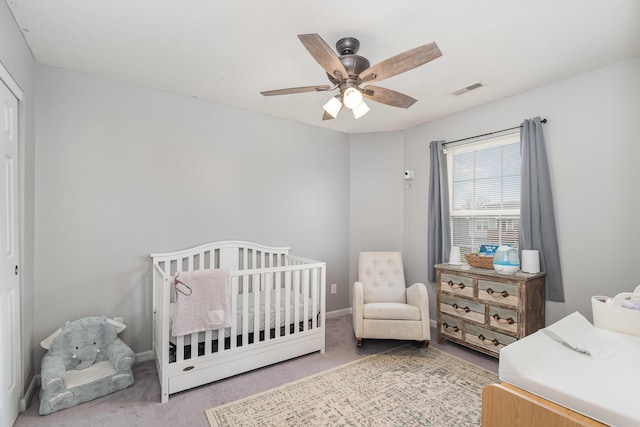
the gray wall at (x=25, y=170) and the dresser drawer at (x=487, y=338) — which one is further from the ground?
the gray wall at (x=25, y=170)

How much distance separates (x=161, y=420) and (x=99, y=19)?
247 cm

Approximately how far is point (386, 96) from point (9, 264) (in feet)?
8.29

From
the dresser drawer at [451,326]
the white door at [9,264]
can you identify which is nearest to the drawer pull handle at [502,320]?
the dresser drawer at [451,326]

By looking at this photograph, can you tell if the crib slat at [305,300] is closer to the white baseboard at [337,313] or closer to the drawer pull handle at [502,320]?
the white baseboard at [337,313]

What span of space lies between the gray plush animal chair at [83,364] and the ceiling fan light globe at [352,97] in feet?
7.80

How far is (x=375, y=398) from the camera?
212cm

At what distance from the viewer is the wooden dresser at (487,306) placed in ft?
8.16

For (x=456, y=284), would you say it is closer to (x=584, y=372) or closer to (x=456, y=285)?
(x=456, y=285)

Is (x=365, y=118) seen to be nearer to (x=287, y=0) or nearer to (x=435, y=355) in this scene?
(x=287, y=0)

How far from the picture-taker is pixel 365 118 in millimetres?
3543

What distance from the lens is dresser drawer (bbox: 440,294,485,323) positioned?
2755 mm

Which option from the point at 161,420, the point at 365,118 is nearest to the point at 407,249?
the point at 365,118

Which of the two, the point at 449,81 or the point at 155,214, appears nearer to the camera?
the point at 449,81

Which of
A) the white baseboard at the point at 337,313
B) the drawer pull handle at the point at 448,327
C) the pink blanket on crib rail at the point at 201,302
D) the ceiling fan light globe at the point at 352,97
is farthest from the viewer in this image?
the white baseboard at the point at 337,313
